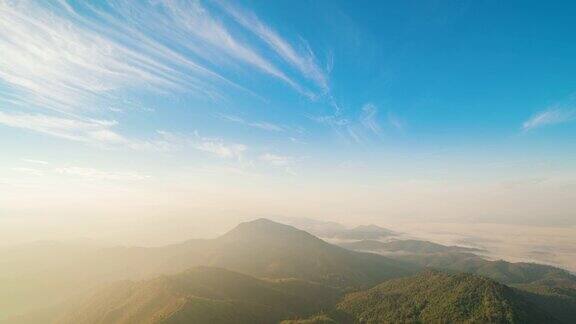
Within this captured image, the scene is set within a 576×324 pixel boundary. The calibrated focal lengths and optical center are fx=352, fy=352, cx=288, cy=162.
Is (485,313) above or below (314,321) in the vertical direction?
above

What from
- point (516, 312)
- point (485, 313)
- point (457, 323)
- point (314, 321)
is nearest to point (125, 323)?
point (314, 321)

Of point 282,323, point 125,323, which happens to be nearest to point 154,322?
point 125,323

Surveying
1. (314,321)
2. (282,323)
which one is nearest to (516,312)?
(314,321)

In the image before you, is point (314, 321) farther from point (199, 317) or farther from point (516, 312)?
point (516, 312)

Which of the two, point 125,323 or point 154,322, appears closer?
point 154,322

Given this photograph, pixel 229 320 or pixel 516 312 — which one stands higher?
pixel 516 312

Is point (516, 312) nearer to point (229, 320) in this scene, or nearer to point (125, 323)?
point (229, 320)

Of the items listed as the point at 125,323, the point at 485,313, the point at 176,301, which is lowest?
the point at 125,323

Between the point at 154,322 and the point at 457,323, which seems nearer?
the point at 154,322
